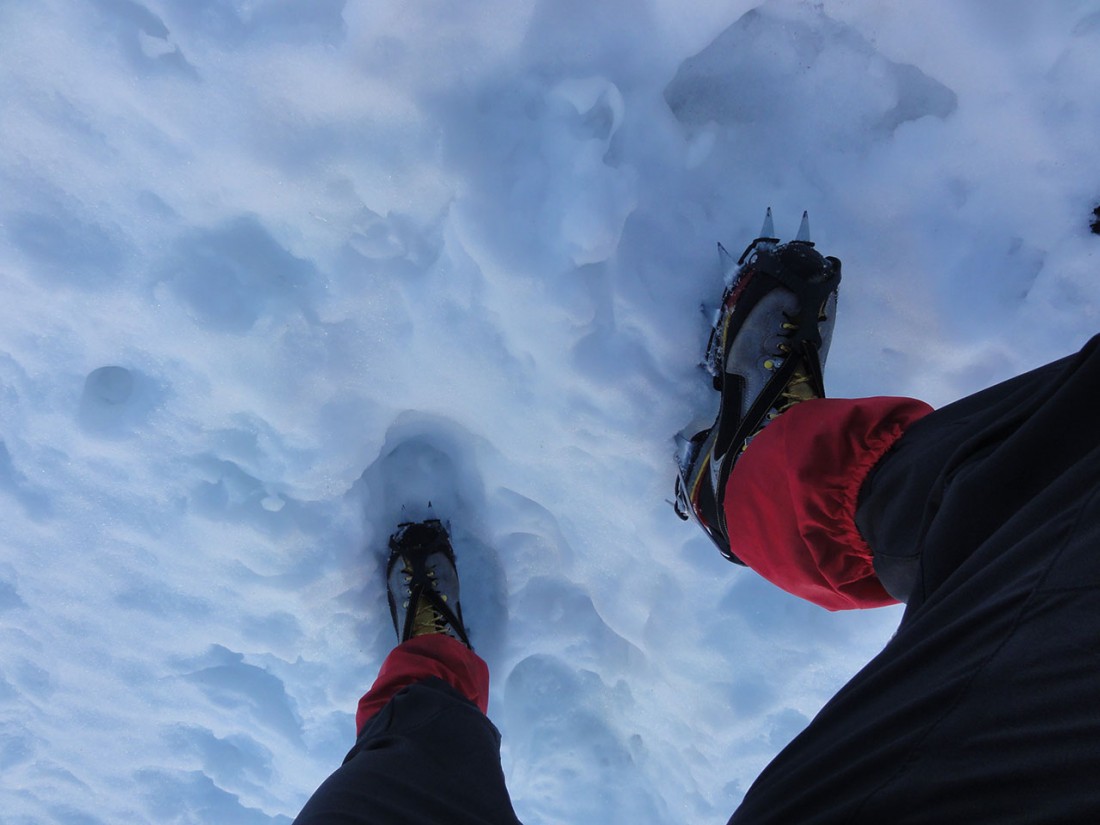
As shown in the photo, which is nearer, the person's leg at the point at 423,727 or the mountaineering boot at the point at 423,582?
the person's leg at the point at 423,727

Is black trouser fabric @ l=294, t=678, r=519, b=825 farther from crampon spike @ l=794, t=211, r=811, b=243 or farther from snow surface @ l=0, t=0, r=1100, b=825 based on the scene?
crampon spike @ l=794, t=211, r=811, b=243

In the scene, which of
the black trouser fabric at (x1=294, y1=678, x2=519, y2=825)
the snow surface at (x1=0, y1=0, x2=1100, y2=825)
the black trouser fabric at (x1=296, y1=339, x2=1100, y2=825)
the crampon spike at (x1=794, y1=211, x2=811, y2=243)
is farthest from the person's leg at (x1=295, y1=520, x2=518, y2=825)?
the crampon spike at (x1=794, y1=211, x2=811, y2=243)

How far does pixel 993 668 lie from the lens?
2.01 ft

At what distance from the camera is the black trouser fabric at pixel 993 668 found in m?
0.55

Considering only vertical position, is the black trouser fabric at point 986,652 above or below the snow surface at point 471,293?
below

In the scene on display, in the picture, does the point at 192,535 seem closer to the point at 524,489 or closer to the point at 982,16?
the point at 524,489

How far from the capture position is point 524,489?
6.01 ft

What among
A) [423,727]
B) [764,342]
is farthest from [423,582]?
[764,342]

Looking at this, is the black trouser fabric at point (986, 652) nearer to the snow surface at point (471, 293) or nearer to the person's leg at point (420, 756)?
the person's leg at point (420, 756)

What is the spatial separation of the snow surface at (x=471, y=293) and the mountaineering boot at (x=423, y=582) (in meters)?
0.06

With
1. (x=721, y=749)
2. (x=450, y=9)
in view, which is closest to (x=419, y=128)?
(x=450, y=9)

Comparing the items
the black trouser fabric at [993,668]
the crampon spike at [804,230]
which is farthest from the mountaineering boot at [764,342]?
the black trouser fabric at [993,668]

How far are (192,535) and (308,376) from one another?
1.99 ft

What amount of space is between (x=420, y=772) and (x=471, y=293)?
103 centimetres
